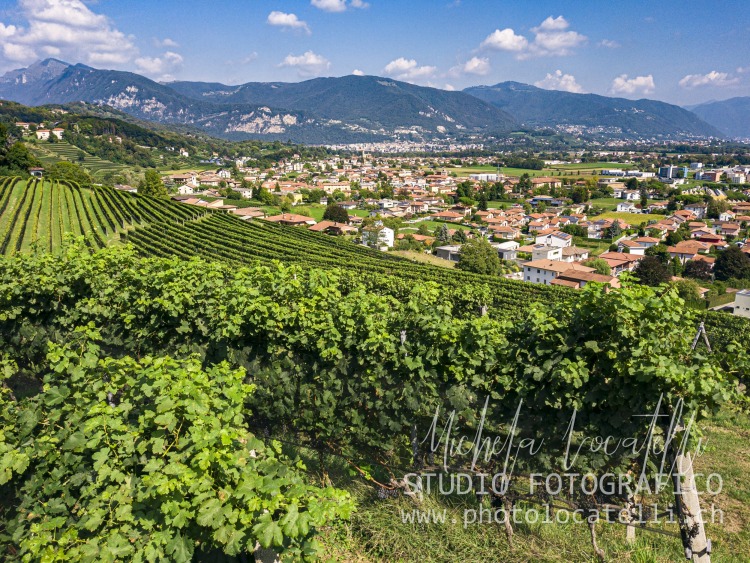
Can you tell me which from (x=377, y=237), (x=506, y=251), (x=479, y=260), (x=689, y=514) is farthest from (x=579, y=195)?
(x=689, y=514)

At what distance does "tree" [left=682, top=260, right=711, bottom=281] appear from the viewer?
55.5m

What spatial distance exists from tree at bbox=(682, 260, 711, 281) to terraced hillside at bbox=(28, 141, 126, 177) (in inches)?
4066

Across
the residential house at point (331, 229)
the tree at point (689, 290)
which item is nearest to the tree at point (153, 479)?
the tree at point (689, 290)

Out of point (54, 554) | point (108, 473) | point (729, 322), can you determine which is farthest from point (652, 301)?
point (729, 322)

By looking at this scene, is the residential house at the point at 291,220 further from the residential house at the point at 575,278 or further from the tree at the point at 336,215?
the residential house at the point at 575,278

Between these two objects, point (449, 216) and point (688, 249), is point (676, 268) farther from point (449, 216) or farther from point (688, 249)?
point (449, 216)

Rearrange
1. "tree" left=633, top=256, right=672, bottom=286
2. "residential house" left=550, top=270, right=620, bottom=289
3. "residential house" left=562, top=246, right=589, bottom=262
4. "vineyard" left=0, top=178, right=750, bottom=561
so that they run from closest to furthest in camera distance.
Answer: "vineyard" left=0, top=178, right=750, bottom=561
"residential house" left=550, top=270, right=620, bottom=289
"tree" left=633, top=256, right=672, bottom=286
"residential house" left=562, top=246, right=589, bottom=262

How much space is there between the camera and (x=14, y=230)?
105 feet

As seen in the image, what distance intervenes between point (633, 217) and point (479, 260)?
6388cm

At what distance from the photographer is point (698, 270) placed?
183 ft

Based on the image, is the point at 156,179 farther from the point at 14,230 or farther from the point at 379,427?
the point at 379,427

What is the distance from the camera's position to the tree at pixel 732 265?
53844mm

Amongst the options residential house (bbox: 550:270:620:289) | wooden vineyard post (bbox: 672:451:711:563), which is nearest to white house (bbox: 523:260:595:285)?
residential house (bbox: 550:270:620:289)

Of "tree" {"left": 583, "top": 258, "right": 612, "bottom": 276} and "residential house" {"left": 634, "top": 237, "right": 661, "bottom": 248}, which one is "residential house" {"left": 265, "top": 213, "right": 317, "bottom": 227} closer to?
"tree" {"left": 583, "top": 258, "right": 612, "bottom": 276}
